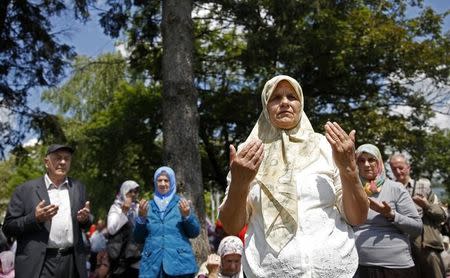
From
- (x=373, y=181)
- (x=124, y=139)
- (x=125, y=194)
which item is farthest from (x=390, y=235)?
(x=124, y=139)

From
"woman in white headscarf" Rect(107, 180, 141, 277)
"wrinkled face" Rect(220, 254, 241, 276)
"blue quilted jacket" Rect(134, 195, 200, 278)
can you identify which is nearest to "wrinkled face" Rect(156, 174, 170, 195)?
"blue quilted jacket" Rect(134, 195, 200, 278)

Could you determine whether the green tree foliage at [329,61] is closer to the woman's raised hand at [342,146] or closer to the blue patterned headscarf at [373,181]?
the blue patterned headscarf at [373,181]

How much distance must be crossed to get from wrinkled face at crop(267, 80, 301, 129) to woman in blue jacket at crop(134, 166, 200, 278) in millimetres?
3155

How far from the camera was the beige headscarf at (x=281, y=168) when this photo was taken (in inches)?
98.4

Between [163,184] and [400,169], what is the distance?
8.77ft

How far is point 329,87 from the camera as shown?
52.5 feet

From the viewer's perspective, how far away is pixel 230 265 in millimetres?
5531

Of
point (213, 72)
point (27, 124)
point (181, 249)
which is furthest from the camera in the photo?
point (213, 72)

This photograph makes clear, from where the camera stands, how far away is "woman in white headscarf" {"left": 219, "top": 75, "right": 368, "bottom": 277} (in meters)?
2.44

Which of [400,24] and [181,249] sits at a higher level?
[400,24]

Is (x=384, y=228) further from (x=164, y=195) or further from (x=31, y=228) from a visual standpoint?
(x=31, y=228)

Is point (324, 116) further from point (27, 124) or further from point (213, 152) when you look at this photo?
point (27, 124)

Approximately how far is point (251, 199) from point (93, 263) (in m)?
6.27

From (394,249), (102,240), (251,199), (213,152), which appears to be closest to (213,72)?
(213,152)
